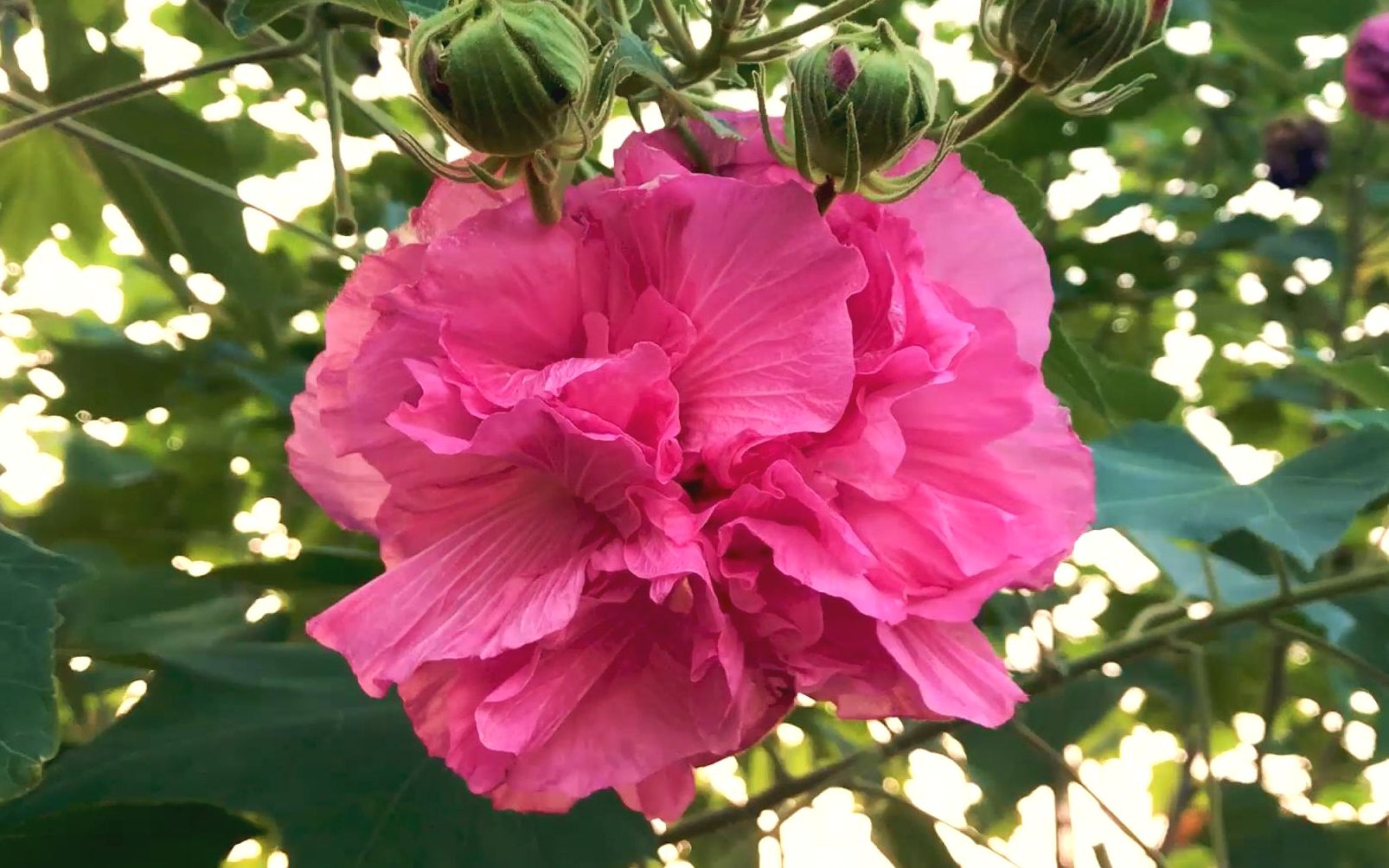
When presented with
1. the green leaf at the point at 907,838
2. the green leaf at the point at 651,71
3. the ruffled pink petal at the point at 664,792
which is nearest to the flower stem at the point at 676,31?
the green leaf at the point at 651,71

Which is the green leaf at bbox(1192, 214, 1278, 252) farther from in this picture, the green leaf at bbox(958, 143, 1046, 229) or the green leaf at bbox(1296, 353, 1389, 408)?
the green leaf at bbox(958, 143, 1046, 229)

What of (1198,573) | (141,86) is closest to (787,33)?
(141,86)

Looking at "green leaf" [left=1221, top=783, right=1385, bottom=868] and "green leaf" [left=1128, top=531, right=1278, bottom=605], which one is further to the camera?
"green leaf" [left=1221, top=783, right=1385, bottom=868]

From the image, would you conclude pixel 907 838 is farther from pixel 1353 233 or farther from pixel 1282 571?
pixel 1353 233

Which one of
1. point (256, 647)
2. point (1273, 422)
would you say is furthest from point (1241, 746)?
point (256, 647)

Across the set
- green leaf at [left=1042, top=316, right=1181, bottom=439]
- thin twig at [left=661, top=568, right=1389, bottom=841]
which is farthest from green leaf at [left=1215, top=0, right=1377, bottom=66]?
thin twig at [left=661, top=568, right=1389, bottom=841]

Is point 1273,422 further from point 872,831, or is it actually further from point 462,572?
point 462,572

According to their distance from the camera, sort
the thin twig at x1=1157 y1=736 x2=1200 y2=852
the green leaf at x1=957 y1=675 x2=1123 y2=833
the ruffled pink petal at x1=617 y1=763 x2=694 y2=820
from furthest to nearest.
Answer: the thin twig at x1=1157 y1=736 x2=1200 y2=852 < the green leaf at x1=957 y1=675 x2=1123 y2=833 < the ruffled pink petal at x1=617 y1=763 x2=694 y2=820
